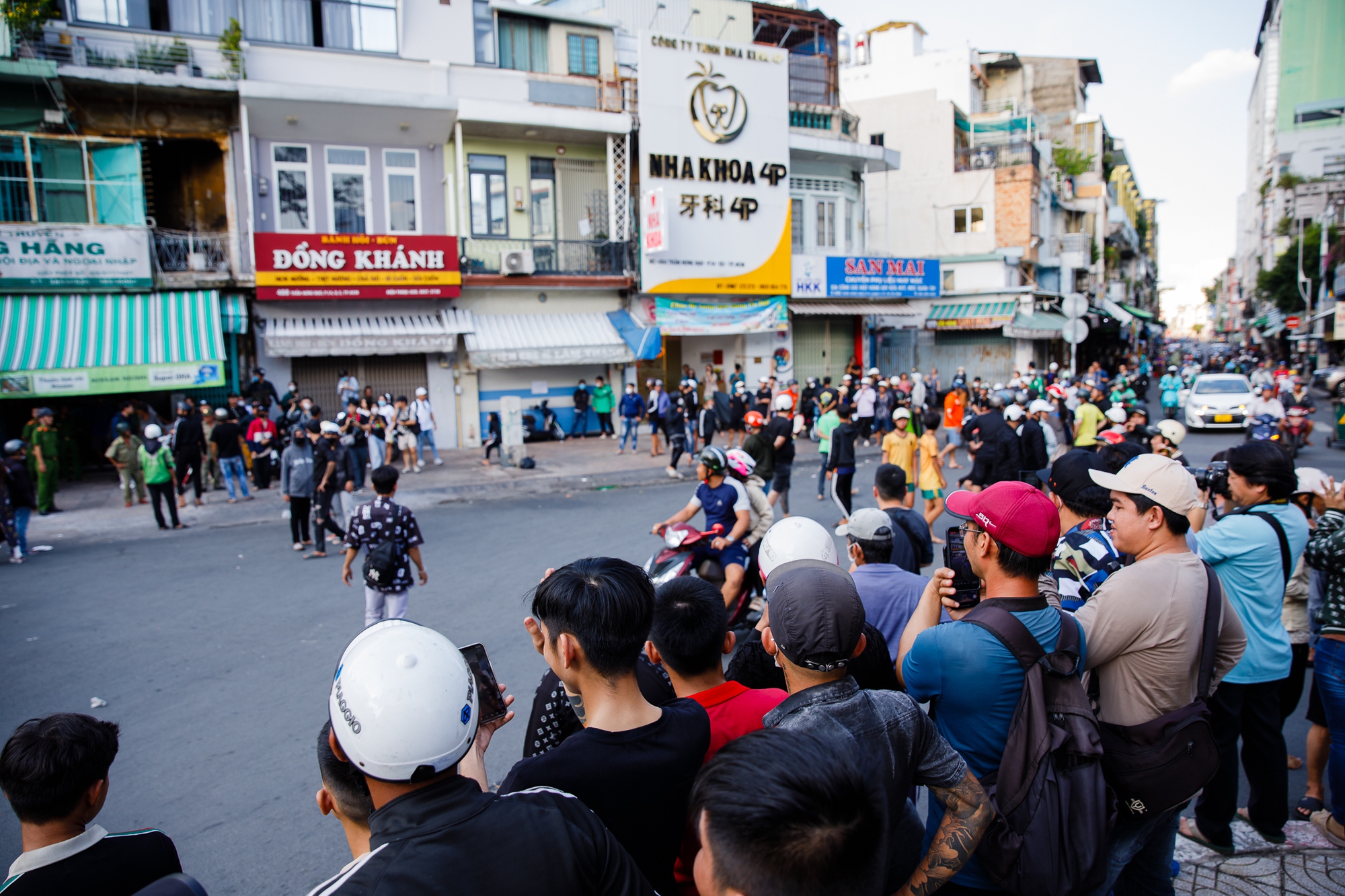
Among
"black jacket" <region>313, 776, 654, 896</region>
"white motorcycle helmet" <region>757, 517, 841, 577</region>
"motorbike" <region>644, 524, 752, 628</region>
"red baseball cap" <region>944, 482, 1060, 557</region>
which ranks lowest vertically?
"motorbike" <region>644, 524, 752, 628</region>

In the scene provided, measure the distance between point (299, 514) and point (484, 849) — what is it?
9770 millimetres

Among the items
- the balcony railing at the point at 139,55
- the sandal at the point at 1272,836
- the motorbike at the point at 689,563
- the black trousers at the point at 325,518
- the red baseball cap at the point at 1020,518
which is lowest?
the sandal at the point at 1272,836

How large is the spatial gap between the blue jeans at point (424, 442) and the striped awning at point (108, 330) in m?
4.21

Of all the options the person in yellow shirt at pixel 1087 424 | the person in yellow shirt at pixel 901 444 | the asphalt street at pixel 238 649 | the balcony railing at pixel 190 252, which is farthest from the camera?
the balcony railing at pixel 190 252

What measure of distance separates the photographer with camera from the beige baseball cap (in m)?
0.71

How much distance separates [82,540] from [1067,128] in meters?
49.4

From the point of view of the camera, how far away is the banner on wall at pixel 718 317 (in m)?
→ 22.3

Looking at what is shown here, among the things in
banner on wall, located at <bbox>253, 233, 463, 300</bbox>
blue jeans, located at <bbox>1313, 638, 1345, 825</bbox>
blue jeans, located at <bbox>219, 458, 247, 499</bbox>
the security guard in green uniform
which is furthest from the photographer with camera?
banner on wall, located at <bbox>253, 233, 463, 300</bbox>

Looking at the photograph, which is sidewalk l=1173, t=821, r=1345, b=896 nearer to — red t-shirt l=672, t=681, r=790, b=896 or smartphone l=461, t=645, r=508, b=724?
red t-shirt l=672, t=681, r=790, b=896

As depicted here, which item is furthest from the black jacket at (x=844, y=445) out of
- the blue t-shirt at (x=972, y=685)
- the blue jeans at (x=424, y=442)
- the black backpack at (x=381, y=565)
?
the blue jeans at (x=424, y=442)

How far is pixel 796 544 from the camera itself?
3088 mm

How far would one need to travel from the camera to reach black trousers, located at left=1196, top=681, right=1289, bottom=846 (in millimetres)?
3531

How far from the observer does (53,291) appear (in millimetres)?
15742

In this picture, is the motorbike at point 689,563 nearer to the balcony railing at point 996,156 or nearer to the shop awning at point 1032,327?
the shop awning at point 1032,327
